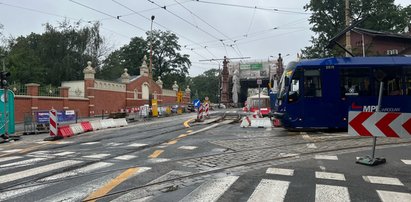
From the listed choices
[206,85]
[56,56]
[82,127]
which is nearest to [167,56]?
[56,56]

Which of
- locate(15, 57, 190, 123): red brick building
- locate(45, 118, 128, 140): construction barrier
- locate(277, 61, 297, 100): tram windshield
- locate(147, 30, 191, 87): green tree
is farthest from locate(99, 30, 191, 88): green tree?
locate(277, 61, 297, 100): tram windshield

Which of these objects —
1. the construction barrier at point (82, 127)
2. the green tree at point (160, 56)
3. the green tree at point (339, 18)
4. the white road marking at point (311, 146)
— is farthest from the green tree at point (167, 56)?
the white road marking at point (311, 146)

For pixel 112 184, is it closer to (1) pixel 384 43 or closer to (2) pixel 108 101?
(2) pixel 108 101

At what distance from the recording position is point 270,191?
6.51m

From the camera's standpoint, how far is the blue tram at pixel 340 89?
659 inches

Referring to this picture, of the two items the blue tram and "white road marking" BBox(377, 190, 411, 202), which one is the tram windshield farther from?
"white road marking" BBox(377, 190, 411, 202)

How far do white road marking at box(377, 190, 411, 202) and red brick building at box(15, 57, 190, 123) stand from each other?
28.7m

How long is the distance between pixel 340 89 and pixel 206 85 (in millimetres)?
112793

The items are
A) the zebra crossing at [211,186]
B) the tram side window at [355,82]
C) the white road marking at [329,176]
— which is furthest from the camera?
the tram side window at [355,82]

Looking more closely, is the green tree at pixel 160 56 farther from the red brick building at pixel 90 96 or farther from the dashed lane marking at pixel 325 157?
the dashed lane marking at pixel 325 157

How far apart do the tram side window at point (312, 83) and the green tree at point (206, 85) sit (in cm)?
10375

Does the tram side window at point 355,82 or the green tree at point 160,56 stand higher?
the green tree at point 160,56

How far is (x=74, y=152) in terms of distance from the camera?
38.9ft

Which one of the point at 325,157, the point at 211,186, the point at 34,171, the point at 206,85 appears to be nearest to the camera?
the point at 211,186
